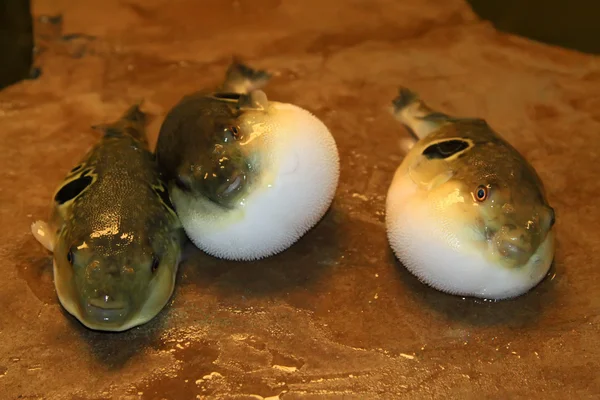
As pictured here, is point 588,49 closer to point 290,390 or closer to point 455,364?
point 455,364

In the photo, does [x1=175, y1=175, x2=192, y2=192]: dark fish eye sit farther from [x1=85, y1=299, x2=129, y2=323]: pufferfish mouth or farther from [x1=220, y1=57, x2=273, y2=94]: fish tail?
[x1=220, y1=57, x2=273, y2=94]: fish tail

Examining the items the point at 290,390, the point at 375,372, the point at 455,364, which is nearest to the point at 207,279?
the point at 290,390

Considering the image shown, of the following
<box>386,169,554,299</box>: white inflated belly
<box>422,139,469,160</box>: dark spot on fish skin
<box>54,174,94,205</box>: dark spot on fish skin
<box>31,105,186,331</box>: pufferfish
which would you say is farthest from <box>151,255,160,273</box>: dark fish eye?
<box>422,139,469,160</box>: dark spot on fish skin

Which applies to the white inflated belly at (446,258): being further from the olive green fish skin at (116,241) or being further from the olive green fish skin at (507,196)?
the olive green fish skin at (116,241)

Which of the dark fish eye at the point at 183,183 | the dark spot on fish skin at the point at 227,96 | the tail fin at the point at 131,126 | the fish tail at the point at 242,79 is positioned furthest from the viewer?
the fish tail at the point at 242,79

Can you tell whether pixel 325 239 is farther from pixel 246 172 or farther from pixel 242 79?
pixel 242 79

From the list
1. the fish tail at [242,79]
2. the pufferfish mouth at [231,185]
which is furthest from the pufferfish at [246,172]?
the fish tail at [242,79]
